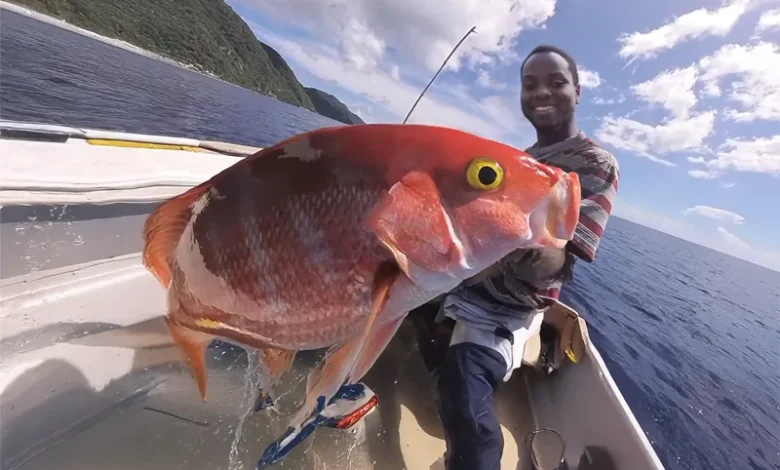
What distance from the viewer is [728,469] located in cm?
1034

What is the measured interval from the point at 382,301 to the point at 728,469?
13873 mm

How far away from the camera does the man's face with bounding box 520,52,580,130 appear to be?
3.04 metres

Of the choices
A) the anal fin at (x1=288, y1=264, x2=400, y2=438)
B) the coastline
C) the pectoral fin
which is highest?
the pectoral fin

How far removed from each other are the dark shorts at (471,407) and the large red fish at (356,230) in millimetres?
1620

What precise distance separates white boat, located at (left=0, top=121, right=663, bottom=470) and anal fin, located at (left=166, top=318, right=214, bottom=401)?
3.61 ft

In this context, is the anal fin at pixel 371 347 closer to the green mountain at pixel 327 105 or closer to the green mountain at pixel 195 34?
the green mountain at pixel 195 34

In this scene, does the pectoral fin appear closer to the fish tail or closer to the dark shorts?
the fish tail

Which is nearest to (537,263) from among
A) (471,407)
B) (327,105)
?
(471,407)

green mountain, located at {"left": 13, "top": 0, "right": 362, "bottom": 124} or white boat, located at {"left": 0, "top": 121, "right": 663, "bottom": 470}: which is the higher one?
green mountain, located at {"left": 13, "top": 0, "right": 362, "bottom": 124}

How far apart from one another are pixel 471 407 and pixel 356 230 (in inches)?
74.7

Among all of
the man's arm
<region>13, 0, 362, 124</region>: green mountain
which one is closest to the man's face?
the man's arm

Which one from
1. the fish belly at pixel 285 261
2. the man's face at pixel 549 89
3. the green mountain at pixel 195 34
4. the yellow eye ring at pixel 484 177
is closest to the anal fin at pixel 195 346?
the fish belly at pixel 285 261

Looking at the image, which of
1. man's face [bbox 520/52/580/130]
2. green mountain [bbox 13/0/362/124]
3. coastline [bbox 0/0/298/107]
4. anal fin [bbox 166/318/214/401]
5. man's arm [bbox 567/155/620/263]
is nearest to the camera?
anal fin [bbox 166/318/214/401]

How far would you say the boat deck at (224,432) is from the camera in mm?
2113
